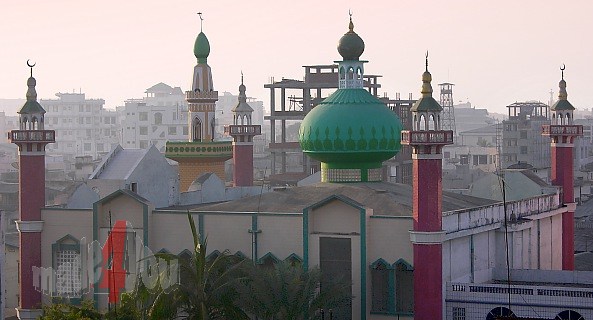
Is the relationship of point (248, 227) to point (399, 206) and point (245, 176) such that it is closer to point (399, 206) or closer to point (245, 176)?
point (399, 206)

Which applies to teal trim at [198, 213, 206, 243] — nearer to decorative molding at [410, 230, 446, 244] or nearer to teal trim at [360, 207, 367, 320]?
teal trim at [360, 207, 367, 320]

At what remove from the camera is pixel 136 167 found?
4800cm

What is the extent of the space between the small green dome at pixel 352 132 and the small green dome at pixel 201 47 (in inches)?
472

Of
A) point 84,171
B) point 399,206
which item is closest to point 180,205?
point 399,206

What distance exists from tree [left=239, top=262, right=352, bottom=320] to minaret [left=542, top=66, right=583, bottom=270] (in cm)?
1302

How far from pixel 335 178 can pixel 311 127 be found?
166cm

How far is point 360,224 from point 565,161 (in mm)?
12089

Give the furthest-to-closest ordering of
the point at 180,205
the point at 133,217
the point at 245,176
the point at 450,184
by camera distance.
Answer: the point at 450,184
the point at 245,176
the point at 180,205
the point at 133,217

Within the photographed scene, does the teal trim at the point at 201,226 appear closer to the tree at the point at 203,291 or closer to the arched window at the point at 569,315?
the tree at the point at 203,291

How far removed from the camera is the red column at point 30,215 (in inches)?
1657

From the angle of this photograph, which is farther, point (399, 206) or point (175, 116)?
point (175, 116)

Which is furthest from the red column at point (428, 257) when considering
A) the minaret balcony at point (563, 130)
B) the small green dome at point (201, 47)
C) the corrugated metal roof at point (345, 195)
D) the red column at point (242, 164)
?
the small green dome at point (201, 47)

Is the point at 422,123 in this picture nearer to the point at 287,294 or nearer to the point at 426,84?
the point at 426,84

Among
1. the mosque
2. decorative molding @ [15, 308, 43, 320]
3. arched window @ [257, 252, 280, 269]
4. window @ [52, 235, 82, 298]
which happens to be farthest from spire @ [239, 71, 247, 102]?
arched window @ [257, 252, 280, 269]
